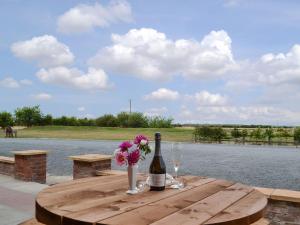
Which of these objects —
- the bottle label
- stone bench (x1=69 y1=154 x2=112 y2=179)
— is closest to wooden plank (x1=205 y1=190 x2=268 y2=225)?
the bottle label

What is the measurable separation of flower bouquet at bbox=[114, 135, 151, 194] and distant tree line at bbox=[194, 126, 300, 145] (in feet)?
92.1

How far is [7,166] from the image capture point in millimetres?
7387

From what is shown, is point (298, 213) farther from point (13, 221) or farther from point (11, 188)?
point (11, 188)

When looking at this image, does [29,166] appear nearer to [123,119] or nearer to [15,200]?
[15,200]

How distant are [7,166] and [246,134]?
997 inches

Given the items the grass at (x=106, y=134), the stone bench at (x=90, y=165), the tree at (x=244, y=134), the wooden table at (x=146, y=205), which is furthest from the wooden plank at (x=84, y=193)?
the tree at (x=244, y=134)

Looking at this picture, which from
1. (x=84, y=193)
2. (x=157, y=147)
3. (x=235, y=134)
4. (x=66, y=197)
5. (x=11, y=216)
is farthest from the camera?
(x=235, y=134)

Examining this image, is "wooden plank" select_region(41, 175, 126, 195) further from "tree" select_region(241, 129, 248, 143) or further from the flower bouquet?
"tree" select_region(241, 129, 248, 143)

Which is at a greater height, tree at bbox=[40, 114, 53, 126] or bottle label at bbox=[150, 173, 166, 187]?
tree at bbox=[40, 114, 53, 126]

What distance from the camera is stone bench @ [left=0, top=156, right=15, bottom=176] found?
723 centimetres

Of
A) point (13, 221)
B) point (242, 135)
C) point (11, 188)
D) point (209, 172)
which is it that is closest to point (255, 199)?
point (13, 221)

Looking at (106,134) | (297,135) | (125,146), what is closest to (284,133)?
(297,135)

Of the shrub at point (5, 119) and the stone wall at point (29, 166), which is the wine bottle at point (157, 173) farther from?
the shrub at point (5, 119)

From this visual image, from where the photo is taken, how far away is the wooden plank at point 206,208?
174cm
